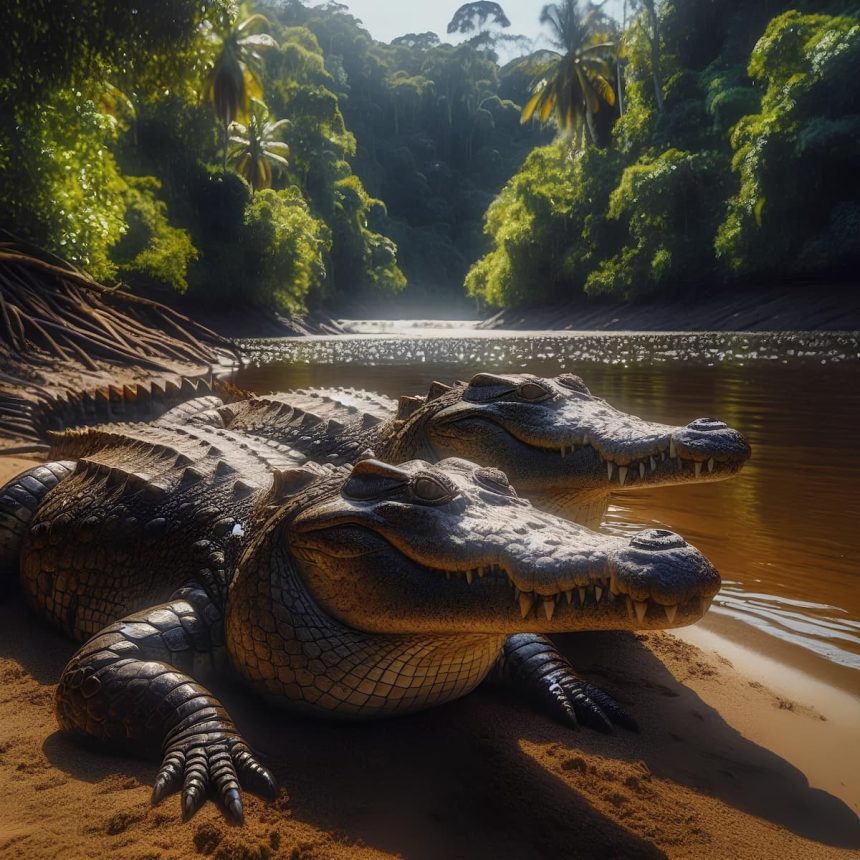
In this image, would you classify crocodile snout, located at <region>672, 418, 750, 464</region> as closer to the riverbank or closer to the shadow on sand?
the shadow on sand

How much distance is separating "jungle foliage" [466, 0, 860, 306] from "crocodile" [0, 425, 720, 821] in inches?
1045

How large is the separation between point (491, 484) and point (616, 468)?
4.96 ft

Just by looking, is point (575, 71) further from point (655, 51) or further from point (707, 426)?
point (707, 426)

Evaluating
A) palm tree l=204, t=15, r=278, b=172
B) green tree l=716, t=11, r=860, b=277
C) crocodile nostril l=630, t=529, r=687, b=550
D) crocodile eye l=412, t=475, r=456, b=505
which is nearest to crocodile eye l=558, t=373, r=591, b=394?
crocodile eye l=412, t=475, r=456, b=505

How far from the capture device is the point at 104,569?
321 cm

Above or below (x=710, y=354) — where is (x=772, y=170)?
above

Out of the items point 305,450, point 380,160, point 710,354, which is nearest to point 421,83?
point 380,160

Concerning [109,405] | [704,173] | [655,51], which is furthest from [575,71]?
[109,405]

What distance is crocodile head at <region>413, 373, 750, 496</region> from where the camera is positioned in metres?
3.59

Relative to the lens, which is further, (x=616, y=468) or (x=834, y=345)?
(x=834, y=345)

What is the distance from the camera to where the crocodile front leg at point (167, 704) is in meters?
2.12

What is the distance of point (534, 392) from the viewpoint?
4.35 m

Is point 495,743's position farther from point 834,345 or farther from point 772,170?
point 772,170

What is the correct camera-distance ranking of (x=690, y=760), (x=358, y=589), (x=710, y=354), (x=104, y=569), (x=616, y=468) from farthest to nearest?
1. (x=710, y=354)
2. (x=616, y=468)
3. (x=104, y=569)
4. (x=690, y=760)
5. (x=358, y=589)
